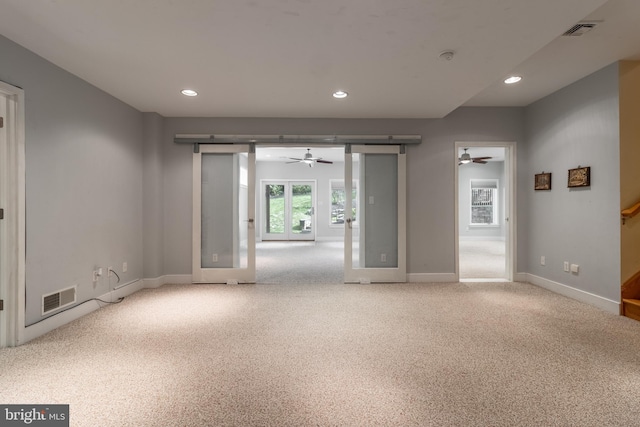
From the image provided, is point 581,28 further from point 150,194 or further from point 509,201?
point 150,194

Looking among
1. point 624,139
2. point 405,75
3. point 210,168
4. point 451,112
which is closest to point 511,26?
point 405,75

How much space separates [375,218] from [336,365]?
267cm

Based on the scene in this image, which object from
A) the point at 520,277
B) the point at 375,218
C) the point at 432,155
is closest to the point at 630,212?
the point at 520,277

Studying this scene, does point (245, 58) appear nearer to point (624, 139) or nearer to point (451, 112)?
point (451, 112)

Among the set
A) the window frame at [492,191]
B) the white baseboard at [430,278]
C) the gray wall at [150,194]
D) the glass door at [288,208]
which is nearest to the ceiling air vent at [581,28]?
the white baseboard at [430,278]

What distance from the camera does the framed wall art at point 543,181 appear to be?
4.07 metres

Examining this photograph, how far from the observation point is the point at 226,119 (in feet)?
14.5

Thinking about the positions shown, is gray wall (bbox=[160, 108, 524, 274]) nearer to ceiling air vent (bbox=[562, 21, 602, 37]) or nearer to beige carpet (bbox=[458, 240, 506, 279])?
beige carpet (bbox=[458, 240, 506, 279])

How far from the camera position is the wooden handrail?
3035mm

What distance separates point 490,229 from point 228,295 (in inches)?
382

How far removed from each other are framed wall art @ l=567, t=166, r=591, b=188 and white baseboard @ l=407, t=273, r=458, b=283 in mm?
1819

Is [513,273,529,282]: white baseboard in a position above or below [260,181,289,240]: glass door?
below

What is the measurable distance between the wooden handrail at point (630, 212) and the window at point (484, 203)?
790 centimetres

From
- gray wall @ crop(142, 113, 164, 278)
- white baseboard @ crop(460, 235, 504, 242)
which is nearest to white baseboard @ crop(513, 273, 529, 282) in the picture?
gray wall @ crop(142, 113, 164, 278)
